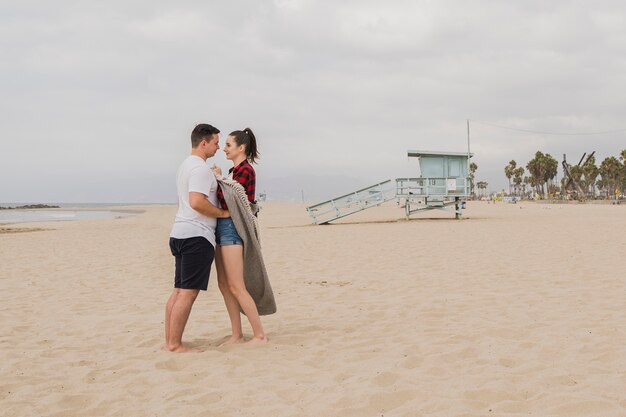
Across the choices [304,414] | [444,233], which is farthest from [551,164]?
[304,414]

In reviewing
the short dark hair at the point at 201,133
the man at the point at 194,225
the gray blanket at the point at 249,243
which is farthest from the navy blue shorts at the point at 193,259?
the short dark hair at the point at 201,133

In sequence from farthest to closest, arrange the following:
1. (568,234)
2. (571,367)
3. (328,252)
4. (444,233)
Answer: (444,233) < (568,234) < (328,252) < (571,367)

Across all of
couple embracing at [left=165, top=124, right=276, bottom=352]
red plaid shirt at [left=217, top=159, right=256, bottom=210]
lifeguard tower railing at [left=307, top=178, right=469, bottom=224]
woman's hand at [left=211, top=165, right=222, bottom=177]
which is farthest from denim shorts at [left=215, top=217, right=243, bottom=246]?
lifeguard tower railing at [left=307, top=178, right=469, bottom=224]

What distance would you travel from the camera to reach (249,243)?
181 inches

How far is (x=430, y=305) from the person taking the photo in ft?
20.4

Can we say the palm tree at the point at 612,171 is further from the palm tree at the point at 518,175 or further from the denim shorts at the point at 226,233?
the denim shorts at the point at 226,233

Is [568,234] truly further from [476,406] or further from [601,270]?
[476,406]

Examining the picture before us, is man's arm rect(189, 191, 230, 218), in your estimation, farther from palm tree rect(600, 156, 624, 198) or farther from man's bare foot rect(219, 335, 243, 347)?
palm tree rect(600, 156, 624, 198)

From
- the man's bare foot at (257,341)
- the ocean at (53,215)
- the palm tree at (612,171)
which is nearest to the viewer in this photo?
the man's bare foot at (257,341)

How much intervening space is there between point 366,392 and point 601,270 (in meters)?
6.39

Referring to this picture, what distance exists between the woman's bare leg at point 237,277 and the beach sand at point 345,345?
0.35 m

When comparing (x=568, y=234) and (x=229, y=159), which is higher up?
(x=229, y=159)

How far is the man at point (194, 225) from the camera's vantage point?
4258 millimetres

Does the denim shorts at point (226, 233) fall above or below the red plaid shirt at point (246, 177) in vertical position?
below
